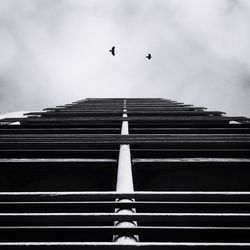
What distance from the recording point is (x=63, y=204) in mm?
2439

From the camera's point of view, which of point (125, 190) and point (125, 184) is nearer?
point (125, 190)

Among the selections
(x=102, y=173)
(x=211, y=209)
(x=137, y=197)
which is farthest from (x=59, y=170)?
(x=211, y=209)

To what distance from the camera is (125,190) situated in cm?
266

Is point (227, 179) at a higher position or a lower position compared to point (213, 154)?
lower

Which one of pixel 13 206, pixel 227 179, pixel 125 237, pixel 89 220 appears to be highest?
pixel 227 179

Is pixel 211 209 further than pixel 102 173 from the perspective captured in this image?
No

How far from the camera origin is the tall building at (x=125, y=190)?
84.4 inches

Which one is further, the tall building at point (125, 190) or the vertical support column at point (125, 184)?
the tall building at point (125, 190)

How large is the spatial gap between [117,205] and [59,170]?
1845mm

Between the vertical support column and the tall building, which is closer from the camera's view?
the vertical support column

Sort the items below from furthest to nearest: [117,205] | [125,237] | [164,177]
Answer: [164,177] → [117,205] → [125,237]

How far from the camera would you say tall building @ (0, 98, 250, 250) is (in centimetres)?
214

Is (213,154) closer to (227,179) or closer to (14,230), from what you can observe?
(227,179)

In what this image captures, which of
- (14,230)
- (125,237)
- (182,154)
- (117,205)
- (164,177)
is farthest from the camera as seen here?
(182,154)
